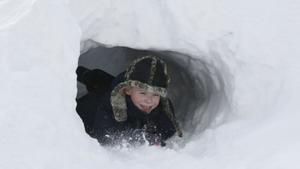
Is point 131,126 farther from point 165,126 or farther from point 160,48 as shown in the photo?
point 160,48

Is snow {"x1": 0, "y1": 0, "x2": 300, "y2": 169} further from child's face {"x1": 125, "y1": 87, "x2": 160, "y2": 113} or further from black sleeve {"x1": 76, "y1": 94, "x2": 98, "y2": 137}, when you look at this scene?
black sleeve {"x1": 76, "y1": 94, "x2": 98, "y2": 137}

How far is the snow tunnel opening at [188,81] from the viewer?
3.51m

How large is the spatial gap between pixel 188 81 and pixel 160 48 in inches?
48.2

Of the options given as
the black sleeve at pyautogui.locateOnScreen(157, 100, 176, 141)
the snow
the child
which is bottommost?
the black sleeve at pyautogui.locateOnScreen(157, 100, 176, 141)

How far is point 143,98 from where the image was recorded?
331 cm

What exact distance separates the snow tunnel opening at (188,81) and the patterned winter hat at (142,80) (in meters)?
0.31

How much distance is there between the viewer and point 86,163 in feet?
8.48

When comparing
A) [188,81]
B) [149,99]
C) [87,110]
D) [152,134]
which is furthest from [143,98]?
[188,81]

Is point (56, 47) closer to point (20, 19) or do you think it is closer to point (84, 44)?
point (20, 19)

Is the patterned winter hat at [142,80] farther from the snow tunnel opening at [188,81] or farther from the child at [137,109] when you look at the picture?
the snow tunnel opening at [188,81]

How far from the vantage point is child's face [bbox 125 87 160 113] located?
330 cm

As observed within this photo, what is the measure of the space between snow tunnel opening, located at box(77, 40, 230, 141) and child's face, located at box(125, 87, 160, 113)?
40 centimetres

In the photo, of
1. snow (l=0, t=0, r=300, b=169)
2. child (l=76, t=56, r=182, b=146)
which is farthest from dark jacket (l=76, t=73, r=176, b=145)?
snow (l=0, t=0, r=300, b=169)

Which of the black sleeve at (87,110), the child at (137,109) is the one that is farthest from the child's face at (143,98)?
the black sleeve at (87,110)
